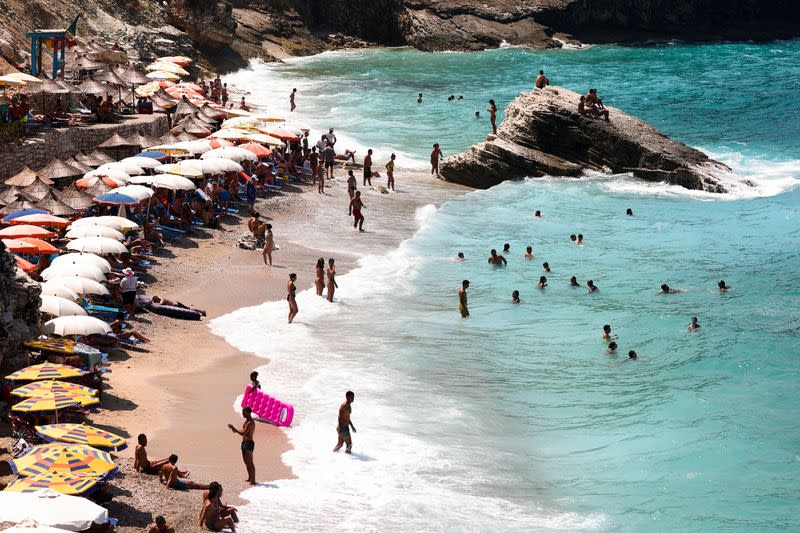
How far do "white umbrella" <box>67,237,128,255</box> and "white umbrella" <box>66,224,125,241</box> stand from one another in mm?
379

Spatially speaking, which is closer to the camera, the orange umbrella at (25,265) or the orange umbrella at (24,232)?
the orange umbrella at (25,265)

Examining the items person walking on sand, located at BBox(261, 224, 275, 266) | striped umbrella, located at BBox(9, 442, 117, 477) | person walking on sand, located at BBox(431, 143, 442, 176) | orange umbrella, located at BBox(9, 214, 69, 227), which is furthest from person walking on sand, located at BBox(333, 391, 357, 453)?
person walking on sand, located at BBox(431, 143, 442, 176)

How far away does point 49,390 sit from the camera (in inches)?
550

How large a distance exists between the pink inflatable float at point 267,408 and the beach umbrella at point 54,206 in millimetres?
9568

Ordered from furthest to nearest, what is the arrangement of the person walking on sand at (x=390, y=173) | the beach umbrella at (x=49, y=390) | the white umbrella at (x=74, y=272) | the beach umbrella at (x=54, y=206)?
the person walking on sand at (x=390, y=173)
the beach umbrella at (x=54, y=206)
the white umbrella at (x=74, y=272)
the beach umbrella at (x=49, y=390)

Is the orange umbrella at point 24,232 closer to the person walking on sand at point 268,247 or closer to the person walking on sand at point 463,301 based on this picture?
the person walking on sand at point 268,247

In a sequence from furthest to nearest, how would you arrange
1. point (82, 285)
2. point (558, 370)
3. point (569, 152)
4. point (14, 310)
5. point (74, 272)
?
point (569, 152) < point (558, 370) < point (74, 272) < point (82, 285) < point (14, 310)

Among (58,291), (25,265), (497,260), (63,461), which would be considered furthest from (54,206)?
(63,461)

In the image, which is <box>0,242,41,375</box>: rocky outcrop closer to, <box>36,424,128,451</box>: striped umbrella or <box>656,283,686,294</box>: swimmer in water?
<box>36,424,128,451</box>: striped umbrella

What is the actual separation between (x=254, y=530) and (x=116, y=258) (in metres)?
11.0

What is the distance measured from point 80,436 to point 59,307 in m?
4.34

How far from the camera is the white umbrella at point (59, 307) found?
16619mm

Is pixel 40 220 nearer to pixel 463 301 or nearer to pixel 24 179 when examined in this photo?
pixel 24 179

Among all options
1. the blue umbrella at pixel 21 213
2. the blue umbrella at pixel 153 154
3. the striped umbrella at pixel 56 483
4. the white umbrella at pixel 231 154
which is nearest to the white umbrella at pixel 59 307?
the striped umbrella at pixel 56 483
